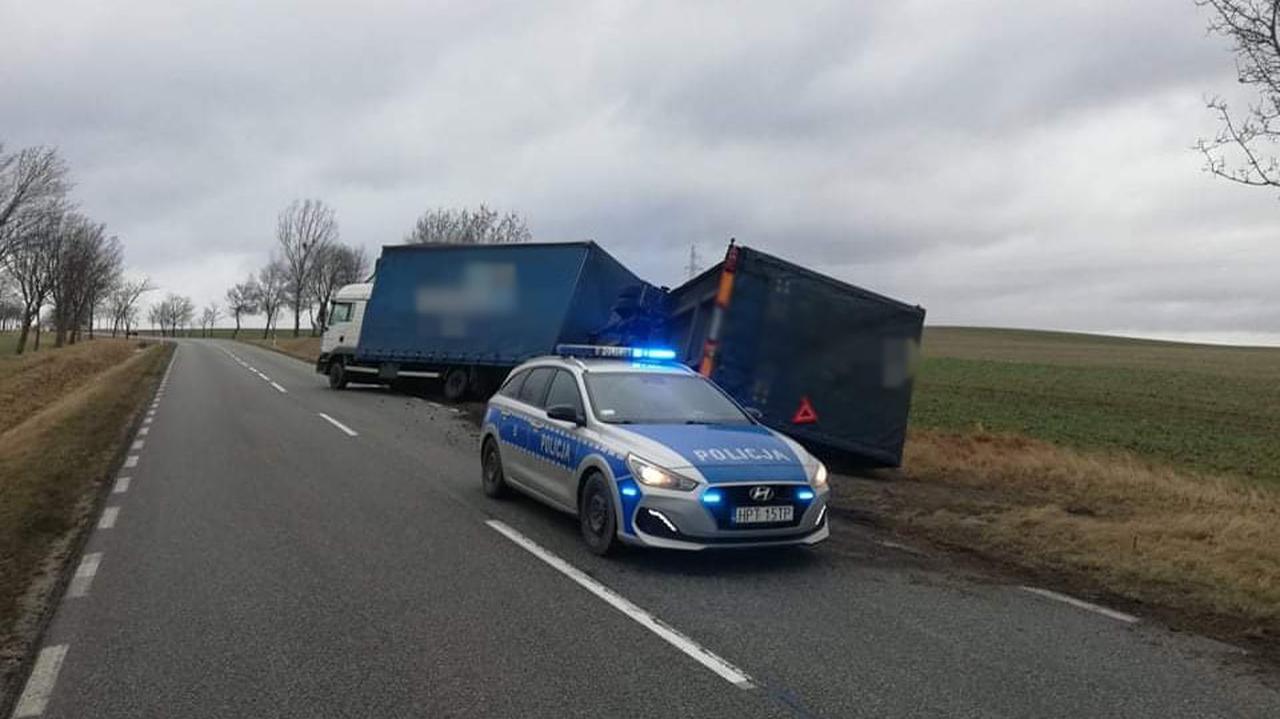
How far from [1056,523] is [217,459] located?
32.4 ft

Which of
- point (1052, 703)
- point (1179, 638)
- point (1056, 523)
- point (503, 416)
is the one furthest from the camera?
point (503, 416)

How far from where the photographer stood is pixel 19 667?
4742 millimetres

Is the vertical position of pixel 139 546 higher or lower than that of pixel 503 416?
lower

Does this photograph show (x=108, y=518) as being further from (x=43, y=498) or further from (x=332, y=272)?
(x=332, y=272)

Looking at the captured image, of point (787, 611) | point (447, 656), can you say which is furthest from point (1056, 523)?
point (447, 656)

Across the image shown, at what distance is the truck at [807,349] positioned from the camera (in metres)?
12.4

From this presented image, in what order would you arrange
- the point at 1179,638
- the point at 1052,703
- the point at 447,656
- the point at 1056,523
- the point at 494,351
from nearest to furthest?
the point at 1052,703, the point at 447,656, the point at 1179,638, the point at 1056,523, the point at 494,351

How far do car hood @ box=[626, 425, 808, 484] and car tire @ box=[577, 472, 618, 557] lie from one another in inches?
20.1

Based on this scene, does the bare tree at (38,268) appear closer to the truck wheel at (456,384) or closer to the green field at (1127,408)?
the truck wheel at (456,384)

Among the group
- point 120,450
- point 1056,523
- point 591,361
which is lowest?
point 120,450

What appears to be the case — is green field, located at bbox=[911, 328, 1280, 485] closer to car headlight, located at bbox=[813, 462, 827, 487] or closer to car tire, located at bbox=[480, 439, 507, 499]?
car headlight, located at bbox=[813, 462, 827, 487]

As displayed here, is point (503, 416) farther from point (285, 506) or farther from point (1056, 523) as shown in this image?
point (1056, 523)

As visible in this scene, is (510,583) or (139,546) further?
(139,546)

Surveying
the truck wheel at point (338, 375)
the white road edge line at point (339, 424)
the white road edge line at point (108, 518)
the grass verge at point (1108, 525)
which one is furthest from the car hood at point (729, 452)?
the truck wheel at point (338, 375)
